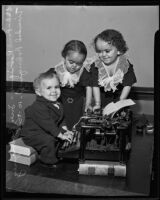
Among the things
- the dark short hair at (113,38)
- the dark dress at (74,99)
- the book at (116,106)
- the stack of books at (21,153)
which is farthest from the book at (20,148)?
the dark short hair at (113,38)

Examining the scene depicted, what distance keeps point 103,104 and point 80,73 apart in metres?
0.11

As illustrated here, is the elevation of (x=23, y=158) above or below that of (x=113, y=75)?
below

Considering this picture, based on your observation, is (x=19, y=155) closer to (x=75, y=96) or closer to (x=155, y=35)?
(x=75, y=96)

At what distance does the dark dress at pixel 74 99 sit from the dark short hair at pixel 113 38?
10 cm

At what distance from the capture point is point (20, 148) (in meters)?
1.04

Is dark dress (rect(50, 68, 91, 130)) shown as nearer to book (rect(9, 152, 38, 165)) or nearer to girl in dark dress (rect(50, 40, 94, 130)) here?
girl in dark dress (rect(50, 40, 94, 130))

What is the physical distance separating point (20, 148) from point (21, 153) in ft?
0.05

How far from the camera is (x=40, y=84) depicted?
1040mm

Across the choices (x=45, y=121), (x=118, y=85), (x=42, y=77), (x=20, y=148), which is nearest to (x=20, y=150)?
(x=20, y=148)

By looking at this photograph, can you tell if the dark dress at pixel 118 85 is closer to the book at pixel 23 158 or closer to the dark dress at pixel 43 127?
the dark dress at pixel 43 127

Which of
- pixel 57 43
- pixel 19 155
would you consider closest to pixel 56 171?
pixel 19 155

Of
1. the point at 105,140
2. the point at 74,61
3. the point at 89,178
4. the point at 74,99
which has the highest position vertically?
the point at 74,61

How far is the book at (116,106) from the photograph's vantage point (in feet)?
3.41

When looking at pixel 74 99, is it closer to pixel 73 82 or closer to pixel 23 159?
pixel 73 82
